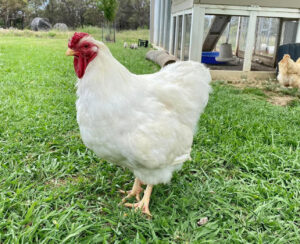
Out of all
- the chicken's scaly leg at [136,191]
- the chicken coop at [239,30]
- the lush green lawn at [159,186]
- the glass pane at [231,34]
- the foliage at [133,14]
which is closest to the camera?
the lush green lawn at [159,186]

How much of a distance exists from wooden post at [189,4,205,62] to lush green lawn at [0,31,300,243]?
4151 millimetres

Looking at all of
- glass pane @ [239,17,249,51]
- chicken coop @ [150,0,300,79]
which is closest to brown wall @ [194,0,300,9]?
chicken coop @ [150,0,300,79]

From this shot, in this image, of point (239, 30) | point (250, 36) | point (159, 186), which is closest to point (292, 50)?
point (250, 36)

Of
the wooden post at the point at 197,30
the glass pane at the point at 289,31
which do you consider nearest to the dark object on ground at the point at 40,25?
the wooden post at the point at 197,30

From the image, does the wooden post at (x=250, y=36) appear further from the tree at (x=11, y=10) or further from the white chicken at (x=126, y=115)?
the tree at (x=11, y=10)

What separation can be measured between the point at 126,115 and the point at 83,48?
0.65 meters

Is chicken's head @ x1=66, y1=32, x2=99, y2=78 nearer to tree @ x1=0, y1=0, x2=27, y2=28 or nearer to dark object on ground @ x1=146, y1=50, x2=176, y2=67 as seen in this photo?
dark object on ground @ x1=146, y1=50, x2=176, y2=67

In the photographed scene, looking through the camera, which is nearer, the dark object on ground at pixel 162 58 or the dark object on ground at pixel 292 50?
the dark object on ground at pixel 292 50

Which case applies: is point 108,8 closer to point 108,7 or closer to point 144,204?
point 108,7

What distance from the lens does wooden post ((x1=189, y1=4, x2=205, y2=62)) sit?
7996mm

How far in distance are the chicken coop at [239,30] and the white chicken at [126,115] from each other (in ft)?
21.1

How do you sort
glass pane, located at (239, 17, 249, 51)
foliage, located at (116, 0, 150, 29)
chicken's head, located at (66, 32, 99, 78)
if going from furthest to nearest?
foliage, located at (116, 0, 150, 29), glass pane, located at (239, 17, 249, 51), chicken's head, located at (66, 32, 99, 78)

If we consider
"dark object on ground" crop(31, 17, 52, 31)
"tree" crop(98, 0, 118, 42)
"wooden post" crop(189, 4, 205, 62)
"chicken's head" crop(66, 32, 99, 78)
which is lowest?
"chicken's head" crop(66, 32, 99, 78)

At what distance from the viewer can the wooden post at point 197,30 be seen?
8.00 metres
